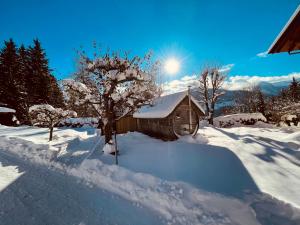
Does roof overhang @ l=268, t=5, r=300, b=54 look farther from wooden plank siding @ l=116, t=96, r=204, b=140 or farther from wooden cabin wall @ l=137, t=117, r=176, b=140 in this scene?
wooden cabin wall @ l=137, t=117, r=176, b=140

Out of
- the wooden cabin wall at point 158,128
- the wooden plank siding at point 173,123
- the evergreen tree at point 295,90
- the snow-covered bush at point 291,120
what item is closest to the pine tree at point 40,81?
the wooden cabin wall at point 158,128

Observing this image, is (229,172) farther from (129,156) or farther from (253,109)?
(253,109)

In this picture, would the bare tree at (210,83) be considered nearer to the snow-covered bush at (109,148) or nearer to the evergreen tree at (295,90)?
the snow-covered bush at (109,148)

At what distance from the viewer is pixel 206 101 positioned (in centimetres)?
3356

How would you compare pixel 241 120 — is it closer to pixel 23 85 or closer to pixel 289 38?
pixel 289 38

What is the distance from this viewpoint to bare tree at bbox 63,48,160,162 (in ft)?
40.5

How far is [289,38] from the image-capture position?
704 centimetres

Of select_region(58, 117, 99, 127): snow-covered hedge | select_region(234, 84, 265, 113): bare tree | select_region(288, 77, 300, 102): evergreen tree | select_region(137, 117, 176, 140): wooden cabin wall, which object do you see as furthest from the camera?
select_region(288, 77, 300, 102): evergreen tree

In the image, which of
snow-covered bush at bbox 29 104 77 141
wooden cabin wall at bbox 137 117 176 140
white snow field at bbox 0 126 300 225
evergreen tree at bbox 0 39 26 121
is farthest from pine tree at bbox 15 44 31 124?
white snow field at bbox 0 126 300 225

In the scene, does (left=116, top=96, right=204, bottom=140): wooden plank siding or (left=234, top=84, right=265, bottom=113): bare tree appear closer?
(left=116, top=96, right=204, bottom=140): wooden plank siding

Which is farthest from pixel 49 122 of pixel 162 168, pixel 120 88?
pixel 162 168

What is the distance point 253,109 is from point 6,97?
5175 cm

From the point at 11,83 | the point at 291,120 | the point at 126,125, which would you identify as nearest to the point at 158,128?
the point at 126,125

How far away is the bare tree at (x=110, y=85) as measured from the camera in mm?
12359
